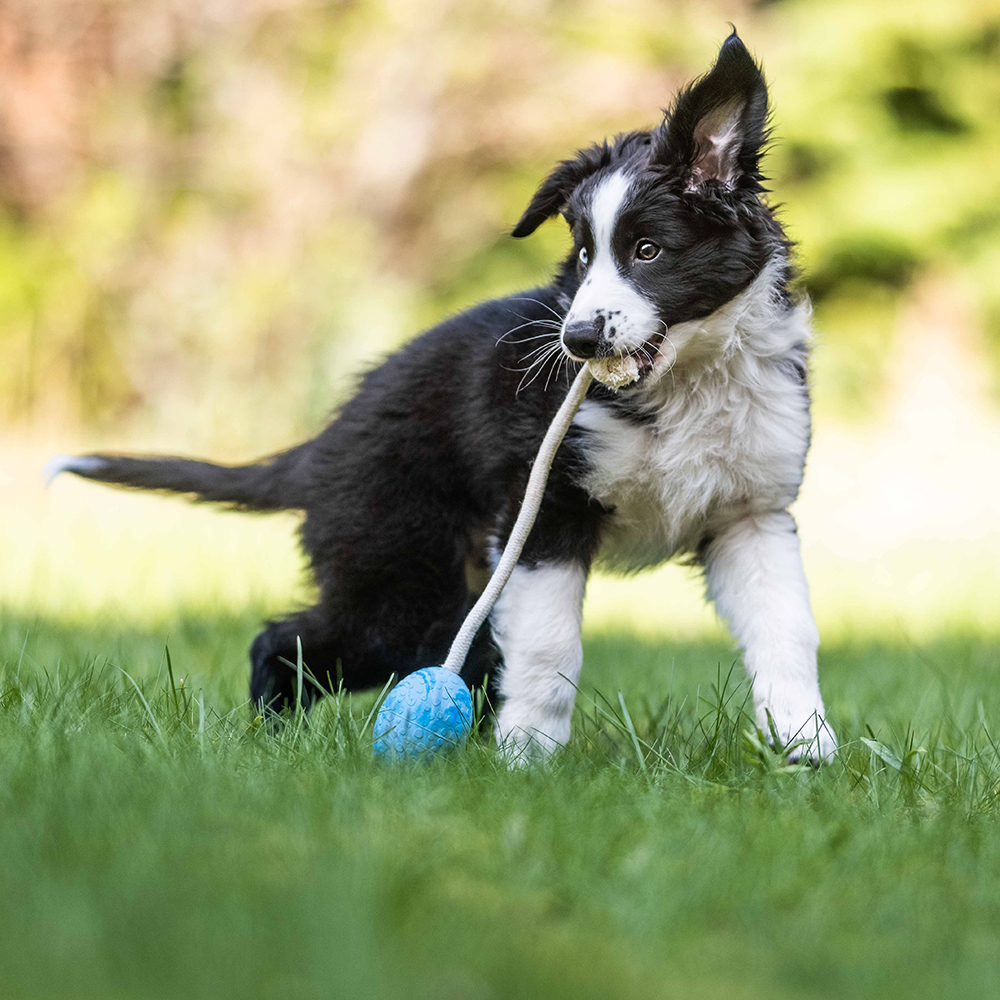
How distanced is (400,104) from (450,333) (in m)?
8.83

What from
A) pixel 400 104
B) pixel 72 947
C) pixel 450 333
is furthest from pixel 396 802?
pixel 400 104

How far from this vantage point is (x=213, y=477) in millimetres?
3418

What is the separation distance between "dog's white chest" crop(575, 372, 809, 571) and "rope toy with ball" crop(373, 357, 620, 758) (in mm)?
134

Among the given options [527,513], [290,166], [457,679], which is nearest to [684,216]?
[527,513]

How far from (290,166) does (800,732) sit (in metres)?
9.03

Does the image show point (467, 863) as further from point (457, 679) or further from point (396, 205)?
point (396, 205)

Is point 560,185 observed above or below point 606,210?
above

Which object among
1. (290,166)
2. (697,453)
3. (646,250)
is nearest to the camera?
(646,250)

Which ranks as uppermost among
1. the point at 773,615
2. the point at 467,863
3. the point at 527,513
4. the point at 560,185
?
the point at 560,185

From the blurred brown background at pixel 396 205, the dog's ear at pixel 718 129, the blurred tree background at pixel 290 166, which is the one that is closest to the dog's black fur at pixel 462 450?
the dog's ear at pixel 718 129

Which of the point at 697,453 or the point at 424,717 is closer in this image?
the point at 424,717

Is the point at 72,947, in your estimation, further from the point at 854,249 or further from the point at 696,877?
the point at 854,249

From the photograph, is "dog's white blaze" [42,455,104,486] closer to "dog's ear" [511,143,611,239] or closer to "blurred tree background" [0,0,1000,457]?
"dog's ear" [511,143,611,239]

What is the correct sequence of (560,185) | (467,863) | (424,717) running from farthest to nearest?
(560,185) < (424,717) < (467,863)
